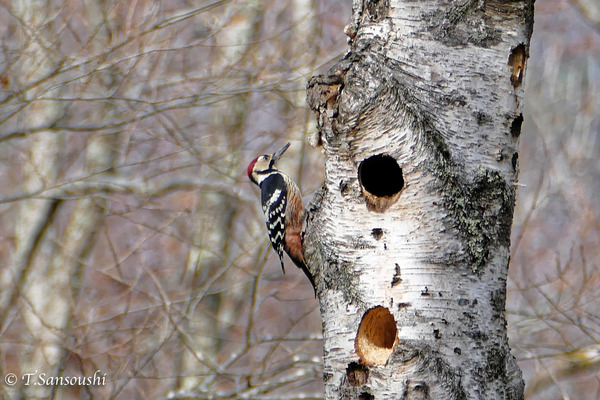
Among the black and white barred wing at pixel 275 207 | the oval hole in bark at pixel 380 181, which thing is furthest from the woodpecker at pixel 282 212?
the oval hole in bark at pixel 380 181

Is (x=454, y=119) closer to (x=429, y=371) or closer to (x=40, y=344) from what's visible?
(x=429, y=371)

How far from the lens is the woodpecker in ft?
16.6

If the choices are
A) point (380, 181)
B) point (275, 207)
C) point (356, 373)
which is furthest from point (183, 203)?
point (356, 373)

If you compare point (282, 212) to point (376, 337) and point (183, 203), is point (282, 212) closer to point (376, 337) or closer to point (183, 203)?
point (183, 203)

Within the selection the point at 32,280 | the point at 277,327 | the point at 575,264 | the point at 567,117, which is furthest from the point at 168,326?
the point at 567,117

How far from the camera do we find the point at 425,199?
2.19 meters

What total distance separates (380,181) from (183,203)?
5.51 metres

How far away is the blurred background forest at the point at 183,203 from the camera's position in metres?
5.62

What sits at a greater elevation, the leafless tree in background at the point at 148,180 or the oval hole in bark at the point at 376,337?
the leafless tree in background at the point at 148,180

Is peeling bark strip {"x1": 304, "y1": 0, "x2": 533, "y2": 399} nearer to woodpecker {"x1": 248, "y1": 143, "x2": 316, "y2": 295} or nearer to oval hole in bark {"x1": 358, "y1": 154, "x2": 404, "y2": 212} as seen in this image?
oval hole in bark {"x1": 358, "y1": 154, "x2": 404, "y2": 212}

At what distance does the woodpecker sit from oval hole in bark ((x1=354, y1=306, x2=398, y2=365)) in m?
2.55

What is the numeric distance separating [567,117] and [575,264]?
2838 mm

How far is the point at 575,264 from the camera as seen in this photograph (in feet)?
22.0

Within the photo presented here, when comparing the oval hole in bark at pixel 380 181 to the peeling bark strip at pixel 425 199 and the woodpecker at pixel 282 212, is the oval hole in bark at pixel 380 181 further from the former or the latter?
the woodpecker at pixel 282 212
